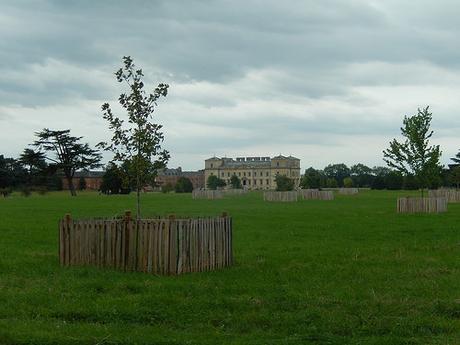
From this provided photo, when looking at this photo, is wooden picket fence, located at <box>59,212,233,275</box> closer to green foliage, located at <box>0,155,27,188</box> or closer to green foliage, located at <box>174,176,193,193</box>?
green foliage, located at <box>0,155,27,188</box>

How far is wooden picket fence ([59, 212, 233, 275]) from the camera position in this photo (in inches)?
512

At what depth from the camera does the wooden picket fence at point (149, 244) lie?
1302 centimetres

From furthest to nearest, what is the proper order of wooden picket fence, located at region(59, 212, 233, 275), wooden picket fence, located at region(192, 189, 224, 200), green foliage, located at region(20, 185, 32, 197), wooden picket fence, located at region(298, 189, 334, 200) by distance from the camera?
green foliage, located at region(20, 185, 32, 197) < wooden picket fence, located at region(192, 189, 224, 200) < wooden picket fence, located at region(298, 189, 334, 200) < wooden picket fence, located at region(59, 212, 233, 275)

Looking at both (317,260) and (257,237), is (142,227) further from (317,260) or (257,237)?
(257,237)

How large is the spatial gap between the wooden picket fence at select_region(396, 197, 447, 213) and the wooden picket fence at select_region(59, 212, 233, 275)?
24.3 meters

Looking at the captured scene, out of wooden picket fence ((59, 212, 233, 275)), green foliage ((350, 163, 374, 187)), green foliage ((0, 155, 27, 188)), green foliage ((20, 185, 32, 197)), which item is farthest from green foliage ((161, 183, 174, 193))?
wooden picket fence ((59, 212, 233, 275))

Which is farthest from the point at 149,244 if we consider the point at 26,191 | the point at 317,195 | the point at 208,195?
the point at 26,191

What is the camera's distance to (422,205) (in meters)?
36.8

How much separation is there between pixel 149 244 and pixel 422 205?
26.4m

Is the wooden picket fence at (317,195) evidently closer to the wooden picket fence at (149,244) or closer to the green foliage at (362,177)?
the wooden picket fence at (149,244)

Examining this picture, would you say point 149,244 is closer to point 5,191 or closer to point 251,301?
point 251,301

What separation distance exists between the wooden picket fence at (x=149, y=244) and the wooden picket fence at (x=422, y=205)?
24.3 meters

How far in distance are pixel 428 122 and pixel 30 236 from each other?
80.6 feet

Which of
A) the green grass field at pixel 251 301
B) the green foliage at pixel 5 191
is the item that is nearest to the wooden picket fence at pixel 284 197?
the green grass field at pixel 251 301
